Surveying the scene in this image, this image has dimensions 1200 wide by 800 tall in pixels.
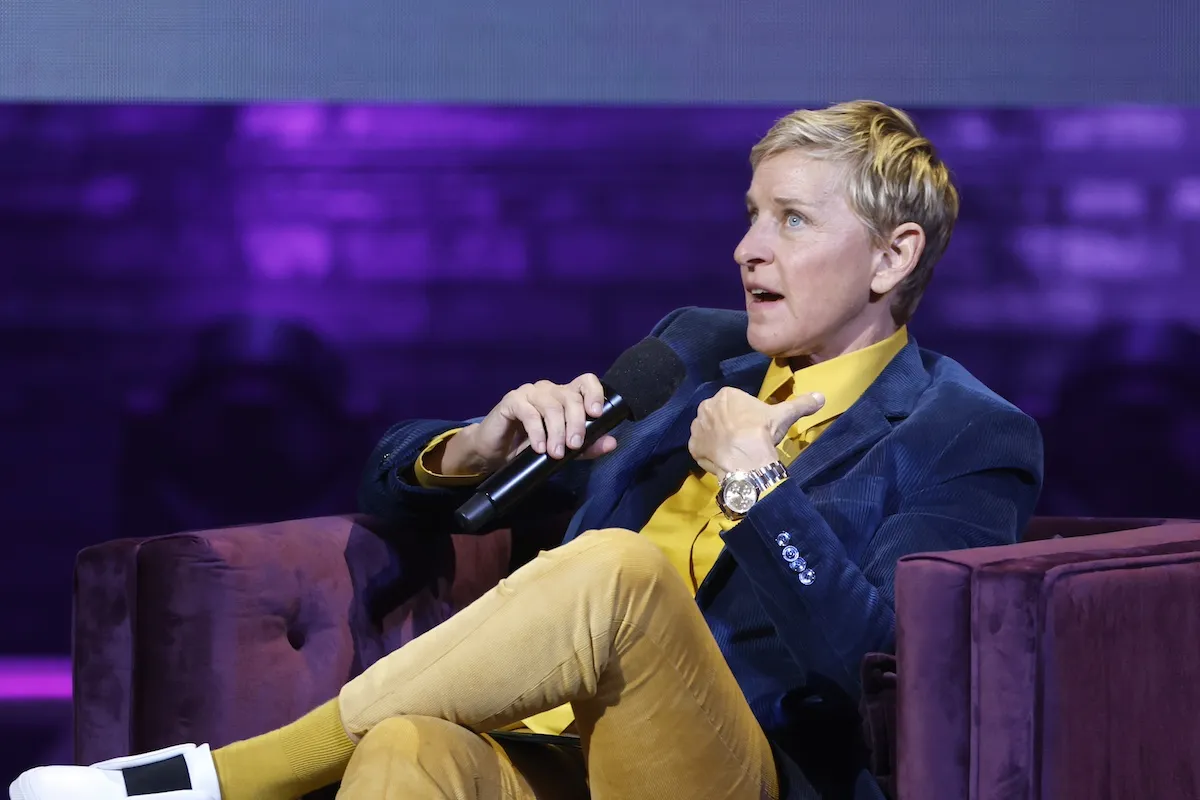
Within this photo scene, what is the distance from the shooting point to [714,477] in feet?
5.92

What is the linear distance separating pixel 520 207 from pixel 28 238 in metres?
0.95

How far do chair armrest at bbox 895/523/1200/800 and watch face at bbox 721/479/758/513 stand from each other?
0.78ft

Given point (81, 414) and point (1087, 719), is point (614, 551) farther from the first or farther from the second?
point (81, 414)

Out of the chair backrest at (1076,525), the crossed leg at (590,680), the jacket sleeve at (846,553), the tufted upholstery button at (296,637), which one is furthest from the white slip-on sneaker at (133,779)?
the chair backrest at (1076,525)

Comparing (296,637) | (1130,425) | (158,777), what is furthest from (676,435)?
(1130,425)

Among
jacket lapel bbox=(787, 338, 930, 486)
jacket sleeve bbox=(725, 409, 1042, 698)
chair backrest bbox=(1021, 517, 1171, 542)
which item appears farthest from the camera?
chair backrest bbox=(1021, 517, 1171, 542)

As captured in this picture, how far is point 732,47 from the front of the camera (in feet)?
8.61

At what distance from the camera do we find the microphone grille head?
1.64 meters

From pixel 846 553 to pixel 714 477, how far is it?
319 mm

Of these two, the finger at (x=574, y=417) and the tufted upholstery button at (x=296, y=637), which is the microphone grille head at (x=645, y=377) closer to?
the finger at (x=574, y=417)

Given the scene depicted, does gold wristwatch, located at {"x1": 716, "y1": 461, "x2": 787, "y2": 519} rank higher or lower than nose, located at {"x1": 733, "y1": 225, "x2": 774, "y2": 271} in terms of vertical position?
lower

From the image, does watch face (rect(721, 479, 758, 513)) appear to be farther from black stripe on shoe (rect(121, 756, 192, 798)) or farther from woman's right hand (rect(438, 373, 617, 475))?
black stripe on shoe (rect(121, 756, 192, 798))

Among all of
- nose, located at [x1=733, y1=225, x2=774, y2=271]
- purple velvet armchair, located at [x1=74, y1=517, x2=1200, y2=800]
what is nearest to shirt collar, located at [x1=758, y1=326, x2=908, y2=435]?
nose, located at [x1=733, y1=225, x2=774, y2=271]

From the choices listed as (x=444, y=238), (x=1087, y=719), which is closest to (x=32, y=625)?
(x=444, y=238)
